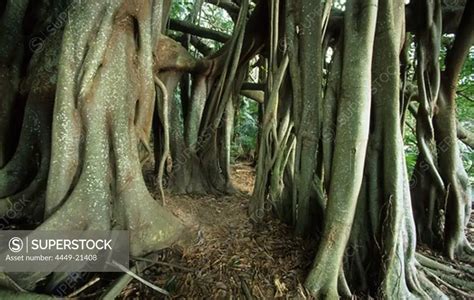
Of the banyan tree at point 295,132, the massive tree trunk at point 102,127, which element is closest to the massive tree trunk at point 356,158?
the banyan tree at point 295,132

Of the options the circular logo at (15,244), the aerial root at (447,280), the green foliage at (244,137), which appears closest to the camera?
the circular logo at (15,244)

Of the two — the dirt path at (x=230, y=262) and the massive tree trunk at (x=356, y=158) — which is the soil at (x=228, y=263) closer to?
the dirt path at (x=230, y=262)

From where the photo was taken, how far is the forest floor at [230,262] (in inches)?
79.4

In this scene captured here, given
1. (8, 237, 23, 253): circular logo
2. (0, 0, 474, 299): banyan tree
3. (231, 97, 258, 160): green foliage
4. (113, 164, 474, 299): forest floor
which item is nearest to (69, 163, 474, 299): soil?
(113, 164, 474, 299): forest floor

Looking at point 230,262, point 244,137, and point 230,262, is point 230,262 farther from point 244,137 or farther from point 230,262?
point 244,137

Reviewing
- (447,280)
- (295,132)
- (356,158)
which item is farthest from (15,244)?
(447,280)

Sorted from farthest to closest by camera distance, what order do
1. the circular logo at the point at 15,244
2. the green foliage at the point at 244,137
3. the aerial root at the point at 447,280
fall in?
the green foliage at the point at 244,137 → the aerial root at the point at 447,280 → the circular logo at the point at 15,244

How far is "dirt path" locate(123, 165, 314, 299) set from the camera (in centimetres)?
202

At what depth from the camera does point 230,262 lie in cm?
225

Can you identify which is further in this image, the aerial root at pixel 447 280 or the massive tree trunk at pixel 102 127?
the aerial root at pixel 447 280

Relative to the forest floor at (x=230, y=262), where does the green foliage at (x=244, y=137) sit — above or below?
above

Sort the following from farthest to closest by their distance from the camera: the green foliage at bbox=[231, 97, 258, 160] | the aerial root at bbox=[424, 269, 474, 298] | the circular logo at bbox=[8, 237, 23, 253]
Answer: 1. the green foliage at bbox=[231, 97, 258, 160]
2. the aerial root at bbox=[424, 269, 474, 298]
3. the circular logo at bbox=[8, 237, 23, 253]

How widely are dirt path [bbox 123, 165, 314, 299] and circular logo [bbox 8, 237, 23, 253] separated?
661mm

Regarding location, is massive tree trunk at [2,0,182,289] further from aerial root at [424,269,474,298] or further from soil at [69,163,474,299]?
aerial root at [424,269,474,298]
